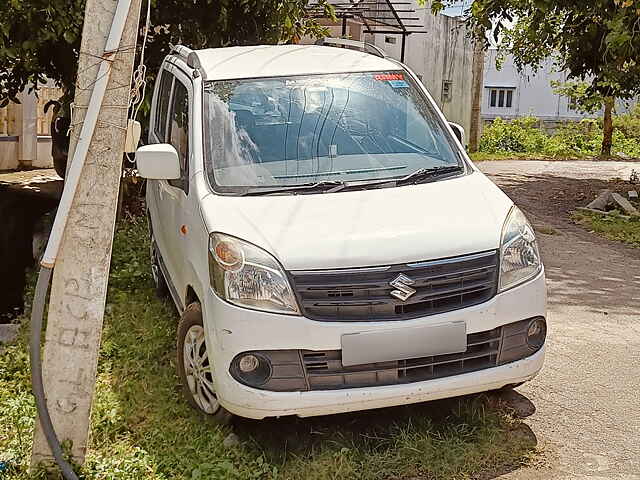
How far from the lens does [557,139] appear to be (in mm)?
31484

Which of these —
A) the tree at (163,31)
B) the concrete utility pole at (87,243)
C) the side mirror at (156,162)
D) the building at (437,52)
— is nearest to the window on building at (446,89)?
the building at (437,52)

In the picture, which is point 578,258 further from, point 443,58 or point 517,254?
point 443,58

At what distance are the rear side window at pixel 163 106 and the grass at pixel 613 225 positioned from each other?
642 cm

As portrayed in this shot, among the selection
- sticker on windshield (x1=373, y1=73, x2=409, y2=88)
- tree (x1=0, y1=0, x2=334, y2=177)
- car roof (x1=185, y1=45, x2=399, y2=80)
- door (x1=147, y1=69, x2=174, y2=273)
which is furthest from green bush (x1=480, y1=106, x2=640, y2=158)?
sticker on windshield (x1=373, y1=73, x2=409, y2=88)

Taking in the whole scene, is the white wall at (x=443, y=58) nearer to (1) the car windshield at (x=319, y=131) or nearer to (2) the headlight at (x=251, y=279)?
(1) the car windshield at (x=319, y=131)

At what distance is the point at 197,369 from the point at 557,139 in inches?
1139

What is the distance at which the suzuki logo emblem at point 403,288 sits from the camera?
4059 millimetres

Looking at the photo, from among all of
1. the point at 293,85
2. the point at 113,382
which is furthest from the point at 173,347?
the point at 293,85

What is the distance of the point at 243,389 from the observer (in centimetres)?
406

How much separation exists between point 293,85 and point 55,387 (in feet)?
8.28

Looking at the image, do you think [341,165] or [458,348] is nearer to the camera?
[458,348]

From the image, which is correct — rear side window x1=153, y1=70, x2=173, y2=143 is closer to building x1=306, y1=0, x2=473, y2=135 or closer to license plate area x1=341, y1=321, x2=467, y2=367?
license plate area x1=341, y1=321, x2=467, y2=367

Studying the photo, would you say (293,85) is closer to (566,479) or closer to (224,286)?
(224,286)

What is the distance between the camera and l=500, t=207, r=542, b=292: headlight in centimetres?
433
